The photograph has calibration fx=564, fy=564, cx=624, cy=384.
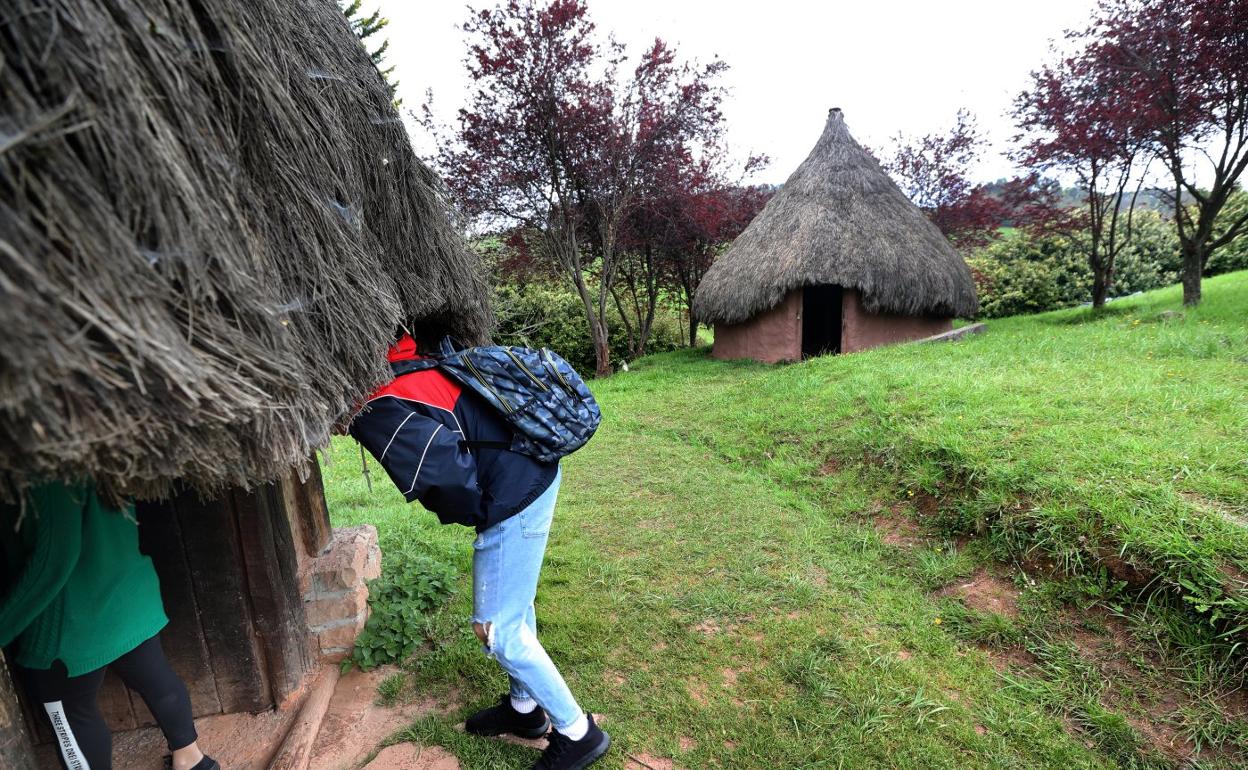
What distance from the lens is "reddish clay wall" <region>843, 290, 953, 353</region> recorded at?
30.9 feet

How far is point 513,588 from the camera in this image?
72.9 inches

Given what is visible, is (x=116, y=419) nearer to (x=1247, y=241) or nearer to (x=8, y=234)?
(x=8, y=234)

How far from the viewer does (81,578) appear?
164 cm

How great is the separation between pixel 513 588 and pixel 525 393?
0.64m

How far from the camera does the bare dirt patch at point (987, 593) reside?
289cm

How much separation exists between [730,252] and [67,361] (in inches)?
424

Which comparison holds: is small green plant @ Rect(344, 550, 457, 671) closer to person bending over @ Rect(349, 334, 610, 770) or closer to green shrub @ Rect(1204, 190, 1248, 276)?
person bending over @ Rect(349, 334, 610, 770)

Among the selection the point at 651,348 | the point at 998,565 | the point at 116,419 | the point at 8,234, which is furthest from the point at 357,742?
the point at 651,348

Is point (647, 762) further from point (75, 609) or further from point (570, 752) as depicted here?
point (75, 609)

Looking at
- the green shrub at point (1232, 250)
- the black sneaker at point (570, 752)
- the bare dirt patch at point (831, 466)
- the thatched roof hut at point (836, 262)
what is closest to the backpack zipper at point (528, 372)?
the black sneaker at point (570, 752)

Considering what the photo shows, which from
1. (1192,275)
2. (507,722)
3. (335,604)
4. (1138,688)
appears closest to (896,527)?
(1138,688)

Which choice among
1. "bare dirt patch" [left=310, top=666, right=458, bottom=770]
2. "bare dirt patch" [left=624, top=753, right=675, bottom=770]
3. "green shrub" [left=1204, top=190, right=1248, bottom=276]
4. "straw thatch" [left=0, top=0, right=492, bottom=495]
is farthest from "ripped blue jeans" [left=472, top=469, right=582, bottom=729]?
"green shrub" [left=1204, top=190, right=1248, bottom=276]

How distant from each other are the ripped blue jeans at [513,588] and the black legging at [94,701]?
103cm

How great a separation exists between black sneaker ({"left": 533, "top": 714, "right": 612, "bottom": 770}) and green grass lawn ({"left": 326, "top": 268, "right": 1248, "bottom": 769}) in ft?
0.43
